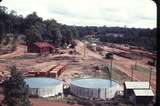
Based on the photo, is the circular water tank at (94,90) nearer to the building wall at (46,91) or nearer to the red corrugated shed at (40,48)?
the building wall at (46,91)

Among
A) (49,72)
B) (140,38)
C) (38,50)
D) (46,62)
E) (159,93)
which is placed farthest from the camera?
(140,38)

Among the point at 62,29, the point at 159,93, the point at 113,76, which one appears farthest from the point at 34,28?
the point at 159,93

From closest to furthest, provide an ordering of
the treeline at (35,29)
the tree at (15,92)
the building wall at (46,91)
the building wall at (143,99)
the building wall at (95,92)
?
the tree at (15,92) → the building wall at (143,99) → the building wall at (46,91) → the building wall at (95,92) → the treeline at (35,29)

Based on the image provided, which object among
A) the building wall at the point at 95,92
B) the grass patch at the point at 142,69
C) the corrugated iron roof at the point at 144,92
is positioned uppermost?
the corrugated iron roof at the point at 144,92

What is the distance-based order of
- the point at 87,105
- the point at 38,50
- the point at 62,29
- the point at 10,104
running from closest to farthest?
the point at 10,104 → the point at 87,105 → the point at 38,50 → the point at 62,29

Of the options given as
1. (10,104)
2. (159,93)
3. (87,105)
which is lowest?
(87,105)

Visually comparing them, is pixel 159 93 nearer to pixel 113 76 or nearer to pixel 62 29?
pixel 113 76

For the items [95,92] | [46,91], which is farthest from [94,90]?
[46,91]

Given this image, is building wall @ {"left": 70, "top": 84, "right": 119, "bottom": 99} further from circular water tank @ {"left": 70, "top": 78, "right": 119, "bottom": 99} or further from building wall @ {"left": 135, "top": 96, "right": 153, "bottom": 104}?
building wall @ {"left": 135, "top": 96, "right": 153, "bottom": 104}

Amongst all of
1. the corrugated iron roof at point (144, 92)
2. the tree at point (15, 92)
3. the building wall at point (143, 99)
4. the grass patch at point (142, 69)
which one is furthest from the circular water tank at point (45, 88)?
the grass patch at point (142, 69)

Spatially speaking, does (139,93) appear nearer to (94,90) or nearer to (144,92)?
(144,92)

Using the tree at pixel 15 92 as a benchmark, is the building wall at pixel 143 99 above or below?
below
